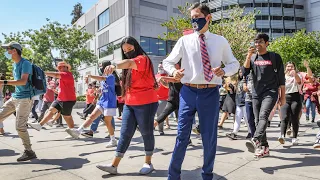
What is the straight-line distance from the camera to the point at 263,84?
178 inches

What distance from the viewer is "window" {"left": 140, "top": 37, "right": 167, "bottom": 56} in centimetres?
3600

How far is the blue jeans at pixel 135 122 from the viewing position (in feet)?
11.9

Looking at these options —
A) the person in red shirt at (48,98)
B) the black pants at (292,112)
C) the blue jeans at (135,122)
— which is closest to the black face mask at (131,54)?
the blue jeans at (135,122)

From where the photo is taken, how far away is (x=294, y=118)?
18.9 ft

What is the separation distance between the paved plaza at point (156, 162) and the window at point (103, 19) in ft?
123

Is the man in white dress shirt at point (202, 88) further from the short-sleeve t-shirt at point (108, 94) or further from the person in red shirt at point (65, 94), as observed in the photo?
the person in red shirt at point (65, 94)

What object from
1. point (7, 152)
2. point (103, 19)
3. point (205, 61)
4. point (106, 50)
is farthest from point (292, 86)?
point (103, 19)

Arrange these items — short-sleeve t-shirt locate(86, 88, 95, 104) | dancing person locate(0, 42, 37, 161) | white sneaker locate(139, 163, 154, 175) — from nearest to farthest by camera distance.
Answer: white sneaker locate(139, 163, 154, 175) → dancing person locate(0, 42, 37, 161) → short-sleeve t-shirt locate(86, 88, 95, 104)

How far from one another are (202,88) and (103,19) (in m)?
42.5

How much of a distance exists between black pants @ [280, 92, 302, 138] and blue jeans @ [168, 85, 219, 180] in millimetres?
3439

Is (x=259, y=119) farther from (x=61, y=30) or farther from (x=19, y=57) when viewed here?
(x=61, y=30)

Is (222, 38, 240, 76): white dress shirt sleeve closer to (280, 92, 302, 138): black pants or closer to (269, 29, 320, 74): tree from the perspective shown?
(280, 92, 302, 138): black pants

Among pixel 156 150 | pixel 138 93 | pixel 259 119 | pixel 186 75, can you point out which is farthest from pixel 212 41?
pixel 156 150

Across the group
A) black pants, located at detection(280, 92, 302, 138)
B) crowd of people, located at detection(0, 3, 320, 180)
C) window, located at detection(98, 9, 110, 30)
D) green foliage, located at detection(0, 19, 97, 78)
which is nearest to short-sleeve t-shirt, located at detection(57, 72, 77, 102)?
crowd of people, located at detection(0, 3, 320, 180)
